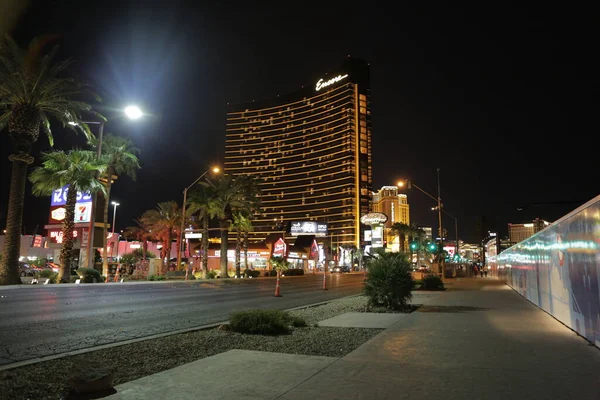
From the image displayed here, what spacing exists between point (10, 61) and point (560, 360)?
96.0 ft

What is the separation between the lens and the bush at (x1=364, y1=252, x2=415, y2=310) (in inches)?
626

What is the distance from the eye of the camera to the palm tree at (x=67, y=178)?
1229 inches

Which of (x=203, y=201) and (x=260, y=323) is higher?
(x=203, y=201)

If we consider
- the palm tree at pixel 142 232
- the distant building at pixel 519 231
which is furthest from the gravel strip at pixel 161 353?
the distant building at pixel 519 231

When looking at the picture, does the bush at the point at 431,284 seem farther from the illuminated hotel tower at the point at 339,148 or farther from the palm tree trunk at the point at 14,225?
the illuminated hotel tower at the point at 339,148

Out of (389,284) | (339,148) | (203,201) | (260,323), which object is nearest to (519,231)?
(339,148)

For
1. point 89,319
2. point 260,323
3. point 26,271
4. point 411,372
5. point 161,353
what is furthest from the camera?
point 26,271

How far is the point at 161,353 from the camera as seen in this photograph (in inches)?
313

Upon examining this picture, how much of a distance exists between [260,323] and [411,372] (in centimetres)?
445

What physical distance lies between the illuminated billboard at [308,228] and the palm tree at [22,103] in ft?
300

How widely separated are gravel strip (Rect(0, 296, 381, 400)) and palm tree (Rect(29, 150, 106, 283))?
79.4ft

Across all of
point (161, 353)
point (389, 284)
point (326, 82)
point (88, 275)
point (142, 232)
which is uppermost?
point (326, 82)

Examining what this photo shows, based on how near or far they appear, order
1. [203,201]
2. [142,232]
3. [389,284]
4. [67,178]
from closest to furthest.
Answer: [389,284]
[67,178]
[203,201]
[142,232]

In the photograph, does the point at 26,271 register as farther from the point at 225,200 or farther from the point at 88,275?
the point at 225,200
